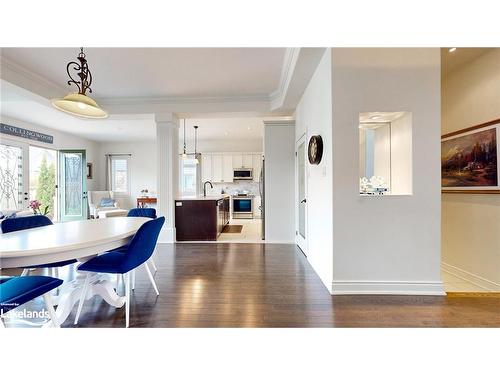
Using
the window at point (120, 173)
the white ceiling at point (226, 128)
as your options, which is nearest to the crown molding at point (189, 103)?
the white ceiling at point (226, 128)

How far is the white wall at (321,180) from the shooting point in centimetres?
245

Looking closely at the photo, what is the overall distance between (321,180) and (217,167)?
5.52 meters

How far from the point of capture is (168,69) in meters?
3.25

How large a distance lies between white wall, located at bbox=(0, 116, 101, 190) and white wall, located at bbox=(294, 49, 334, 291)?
6437 mm

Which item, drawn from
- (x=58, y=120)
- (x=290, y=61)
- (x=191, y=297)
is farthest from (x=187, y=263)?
(x=58, y=120)

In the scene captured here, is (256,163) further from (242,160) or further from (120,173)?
(120,173)

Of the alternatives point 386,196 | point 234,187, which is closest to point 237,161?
point 234,187

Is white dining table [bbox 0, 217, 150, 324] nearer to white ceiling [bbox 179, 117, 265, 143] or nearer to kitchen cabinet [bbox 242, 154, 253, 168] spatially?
white ceiling [bbox 179, 117, 265, 143]

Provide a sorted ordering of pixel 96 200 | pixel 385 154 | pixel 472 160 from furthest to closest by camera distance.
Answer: pixel 96 200, pixel 472 160, pixel 385 154
